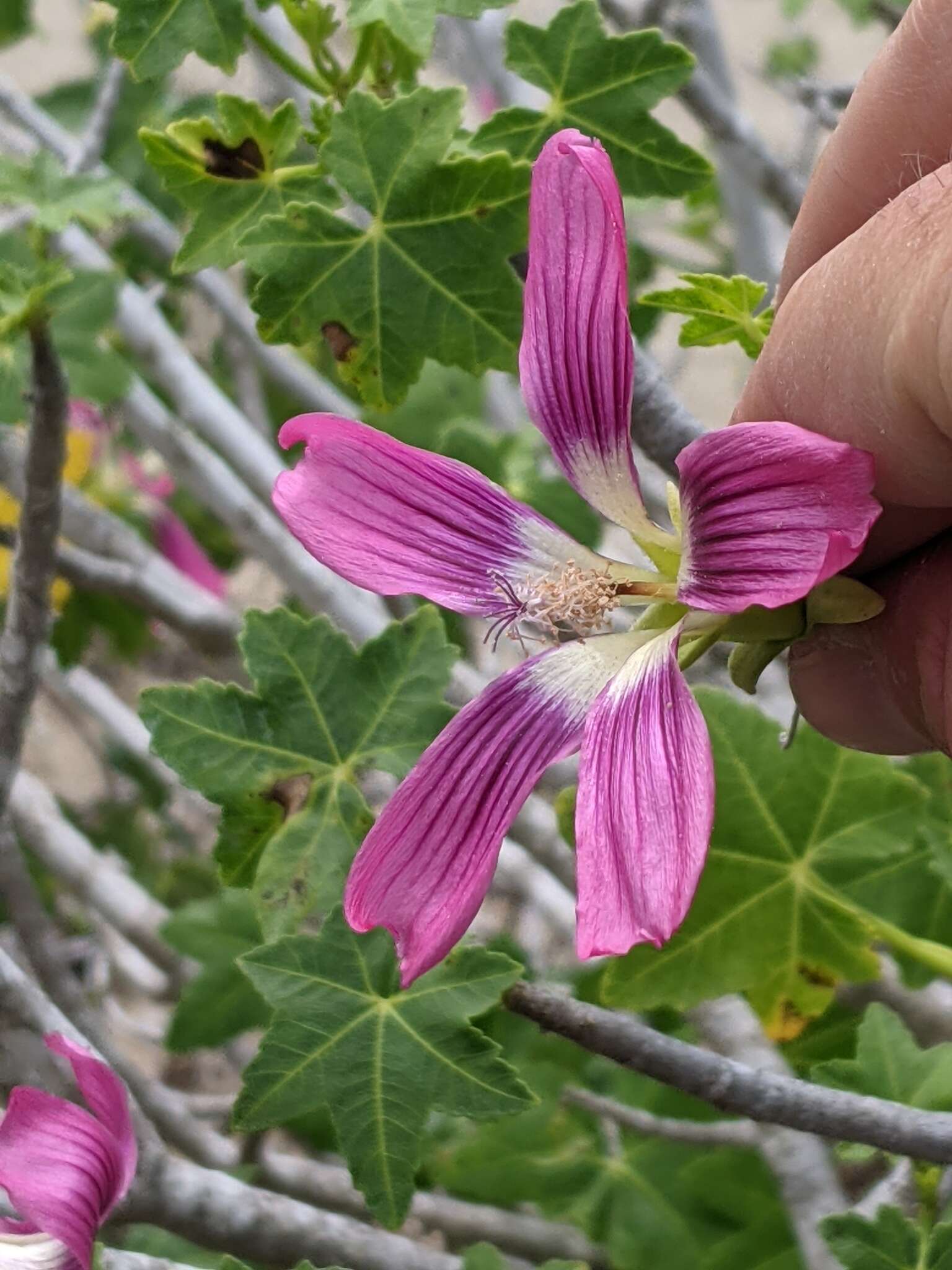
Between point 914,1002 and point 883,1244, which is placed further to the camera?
point 914,1002

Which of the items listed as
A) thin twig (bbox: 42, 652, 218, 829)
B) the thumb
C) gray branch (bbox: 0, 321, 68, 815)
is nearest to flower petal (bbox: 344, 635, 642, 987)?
the thumb

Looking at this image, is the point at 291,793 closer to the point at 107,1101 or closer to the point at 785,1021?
the point at 107,1101

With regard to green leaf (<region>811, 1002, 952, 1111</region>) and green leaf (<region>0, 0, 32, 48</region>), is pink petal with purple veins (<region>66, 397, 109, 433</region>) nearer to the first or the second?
green leaf (<region>0, 0, 32, 48</region>)

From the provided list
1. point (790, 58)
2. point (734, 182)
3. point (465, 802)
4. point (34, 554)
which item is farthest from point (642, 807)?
point (790, 58)

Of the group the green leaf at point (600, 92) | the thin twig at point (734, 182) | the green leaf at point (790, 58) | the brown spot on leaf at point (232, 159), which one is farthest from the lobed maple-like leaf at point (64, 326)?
the green leaf at point (790, 58)

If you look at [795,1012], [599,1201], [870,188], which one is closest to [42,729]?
[599,1201]

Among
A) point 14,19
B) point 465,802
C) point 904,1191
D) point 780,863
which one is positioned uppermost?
point 14,19
